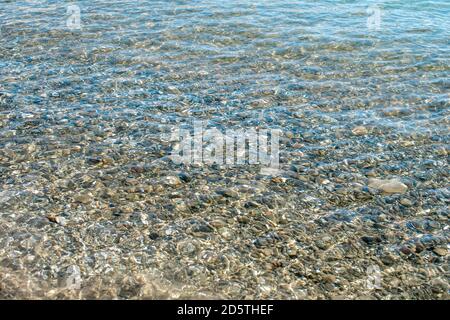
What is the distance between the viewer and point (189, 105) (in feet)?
45.2

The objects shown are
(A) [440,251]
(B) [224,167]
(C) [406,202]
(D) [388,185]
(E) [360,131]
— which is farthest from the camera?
(E) [360,131]

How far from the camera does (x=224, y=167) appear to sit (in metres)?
11.2

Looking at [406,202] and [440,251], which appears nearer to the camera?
[440,251]

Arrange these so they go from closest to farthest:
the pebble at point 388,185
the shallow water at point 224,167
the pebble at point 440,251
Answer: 1. the shallow water at point 224,167
2. the pebble at point 440,251
3. the pebble at point 388,185

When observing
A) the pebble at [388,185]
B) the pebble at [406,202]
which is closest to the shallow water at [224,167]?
the pebble at [406,202]

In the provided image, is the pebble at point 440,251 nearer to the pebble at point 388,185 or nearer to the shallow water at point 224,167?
the shallow water at point 224,167

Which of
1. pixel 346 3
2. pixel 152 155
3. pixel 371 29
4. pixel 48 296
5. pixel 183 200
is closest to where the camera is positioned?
pixel 48 296

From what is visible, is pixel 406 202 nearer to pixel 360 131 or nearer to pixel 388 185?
pixel 388 185

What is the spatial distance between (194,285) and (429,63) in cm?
1275

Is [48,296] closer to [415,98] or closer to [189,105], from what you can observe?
[189,105]

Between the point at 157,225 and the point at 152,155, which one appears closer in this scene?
the point at 157,225

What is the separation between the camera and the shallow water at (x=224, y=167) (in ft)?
27.6

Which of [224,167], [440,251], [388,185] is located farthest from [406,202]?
[224,167]

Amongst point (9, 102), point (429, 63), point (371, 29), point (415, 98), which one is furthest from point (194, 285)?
point (371, 29)
